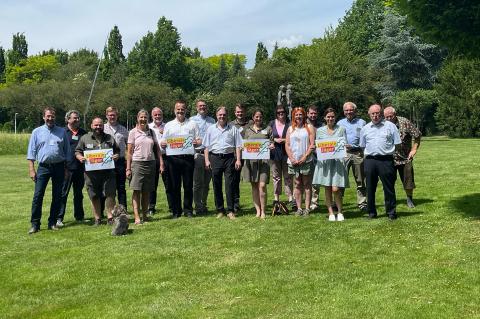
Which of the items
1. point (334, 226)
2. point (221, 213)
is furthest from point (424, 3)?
point (221, 213)

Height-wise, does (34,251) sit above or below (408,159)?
below

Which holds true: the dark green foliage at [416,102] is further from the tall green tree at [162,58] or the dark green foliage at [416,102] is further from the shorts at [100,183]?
the tall green tree at [162,58]

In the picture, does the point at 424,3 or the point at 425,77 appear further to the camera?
the point at 425,77

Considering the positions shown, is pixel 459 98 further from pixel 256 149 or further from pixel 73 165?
pixel 73 165

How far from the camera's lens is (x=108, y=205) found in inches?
385

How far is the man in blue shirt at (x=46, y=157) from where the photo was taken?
367 inches

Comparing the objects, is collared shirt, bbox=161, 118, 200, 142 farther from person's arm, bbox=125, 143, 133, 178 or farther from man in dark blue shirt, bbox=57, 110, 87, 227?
man in dark blue shirt, bbox=57, 110, 87, 227

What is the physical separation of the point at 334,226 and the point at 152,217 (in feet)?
12.1

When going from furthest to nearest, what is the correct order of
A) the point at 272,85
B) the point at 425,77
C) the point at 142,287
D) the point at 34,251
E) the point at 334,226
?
the point at 272,85, the point at 425,77, the point at 334,226, the point at 34,251, the point at 142,287

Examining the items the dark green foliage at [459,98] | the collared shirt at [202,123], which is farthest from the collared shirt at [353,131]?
the dark green foliage at [459,98]

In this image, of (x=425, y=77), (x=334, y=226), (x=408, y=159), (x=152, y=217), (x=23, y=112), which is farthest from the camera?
(x=23, y=112)

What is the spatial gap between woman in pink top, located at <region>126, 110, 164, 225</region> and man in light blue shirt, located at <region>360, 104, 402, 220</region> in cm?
379

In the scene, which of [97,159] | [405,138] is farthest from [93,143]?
[405,138]

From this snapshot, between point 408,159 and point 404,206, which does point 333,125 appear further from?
point 404,206
